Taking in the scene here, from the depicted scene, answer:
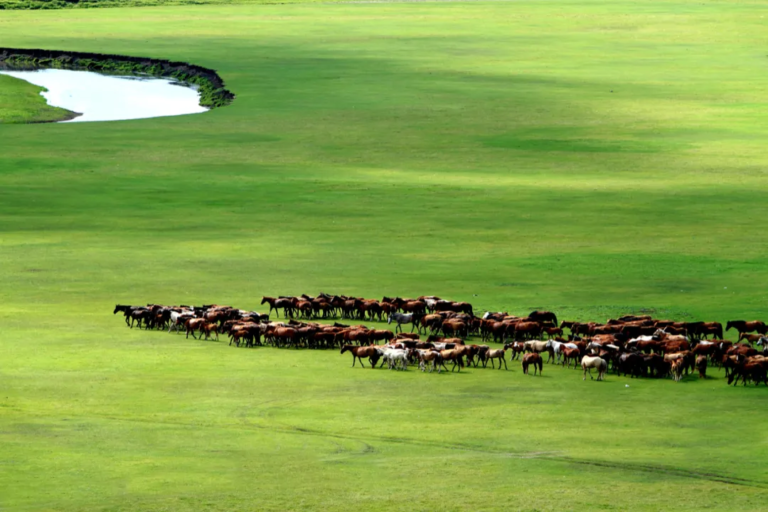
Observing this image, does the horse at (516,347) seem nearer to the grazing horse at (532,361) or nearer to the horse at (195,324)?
the grazing horse at (532,361)

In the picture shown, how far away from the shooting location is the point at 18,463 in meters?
21.5

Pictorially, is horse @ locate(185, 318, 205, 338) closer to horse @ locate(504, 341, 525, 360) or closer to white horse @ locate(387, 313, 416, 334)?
white horse @ locate(387, 313, 416, 334)

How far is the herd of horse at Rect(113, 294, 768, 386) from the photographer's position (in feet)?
94.6

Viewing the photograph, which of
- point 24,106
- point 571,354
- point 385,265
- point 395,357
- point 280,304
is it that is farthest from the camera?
point 24,106

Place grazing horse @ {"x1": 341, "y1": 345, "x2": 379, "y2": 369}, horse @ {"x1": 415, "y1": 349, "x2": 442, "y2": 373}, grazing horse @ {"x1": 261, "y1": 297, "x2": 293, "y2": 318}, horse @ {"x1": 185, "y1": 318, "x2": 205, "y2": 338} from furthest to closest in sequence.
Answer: grazing horse @ {"x1": 261, "y1": 297, "x2": 293, "y2": 318}
horse @ {"x1": 185, "y1": 318, "x2": 205, "y2": 338}
grazing horse @ {"x1": 341, "y1": 345, "x2": 379, "y2": 369}
horse @ {"x1": 415, "y1": 349, "x2": 442, "y2": 373}

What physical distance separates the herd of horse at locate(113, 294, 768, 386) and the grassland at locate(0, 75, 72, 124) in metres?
50.3

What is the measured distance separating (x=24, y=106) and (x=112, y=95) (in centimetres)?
1111

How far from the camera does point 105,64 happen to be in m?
108

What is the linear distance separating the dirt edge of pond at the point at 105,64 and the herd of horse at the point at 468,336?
210ft

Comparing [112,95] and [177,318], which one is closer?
[177,318]

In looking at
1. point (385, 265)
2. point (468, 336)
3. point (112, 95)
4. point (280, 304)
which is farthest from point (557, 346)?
point (112, 95)

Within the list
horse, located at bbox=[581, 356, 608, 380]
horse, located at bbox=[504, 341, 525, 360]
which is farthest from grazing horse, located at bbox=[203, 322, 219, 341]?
horse, located at bbox=[581, 356, 608, 380]

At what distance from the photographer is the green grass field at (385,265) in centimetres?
2153

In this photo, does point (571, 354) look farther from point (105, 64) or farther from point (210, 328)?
point (105, 64)
